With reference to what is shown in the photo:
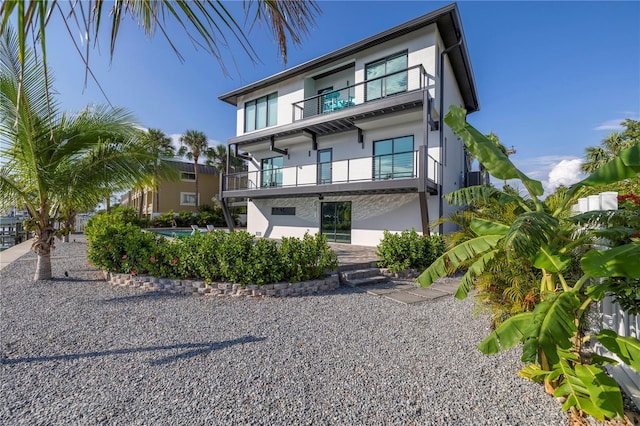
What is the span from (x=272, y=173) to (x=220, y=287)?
12194 millimetres

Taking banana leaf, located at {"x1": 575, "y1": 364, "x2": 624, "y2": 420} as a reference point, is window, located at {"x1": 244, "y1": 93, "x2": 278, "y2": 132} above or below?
above

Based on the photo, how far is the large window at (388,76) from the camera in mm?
13148

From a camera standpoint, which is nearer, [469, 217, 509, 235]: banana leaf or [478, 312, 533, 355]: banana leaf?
[478, 312, 533, 355]: banana leaf

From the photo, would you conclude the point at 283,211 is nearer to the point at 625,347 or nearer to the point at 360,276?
the point at 360,276

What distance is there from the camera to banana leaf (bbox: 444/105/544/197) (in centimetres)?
318

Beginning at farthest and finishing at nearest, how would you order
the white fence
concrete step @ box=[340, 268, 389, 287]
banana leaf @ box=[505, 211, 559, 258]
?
concrete step @ box=[340, 268, 389, 287], the white fence, banana leaf @ box=[505, 211, 559, 258]

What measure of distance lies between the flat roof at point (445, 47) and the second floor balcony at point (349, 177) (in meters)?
5.26

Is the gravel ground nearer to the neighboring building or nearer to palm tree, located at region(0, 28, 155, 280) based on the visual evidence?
palm tree, located at region(0, 28, 155, 280)

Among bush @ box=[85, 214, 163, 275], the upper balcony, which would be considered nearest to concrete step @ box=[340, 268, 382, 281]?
bush @ box=[85, 214, 163, 275]

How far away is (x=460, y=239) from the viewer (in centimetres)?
602

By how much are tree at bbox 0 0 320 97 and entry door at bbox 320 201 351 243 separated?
1389 cm

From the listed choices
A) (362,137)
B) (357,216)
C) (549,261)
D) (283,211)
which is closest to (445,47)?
(362,137)

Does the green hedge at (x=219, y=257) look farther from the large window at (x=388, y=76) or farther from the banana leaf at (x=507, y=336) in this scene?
the large window at (x=388, y=76)

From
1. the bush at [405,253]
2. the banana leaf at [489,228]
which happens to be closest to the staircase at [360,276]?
the bush at [405,253]
